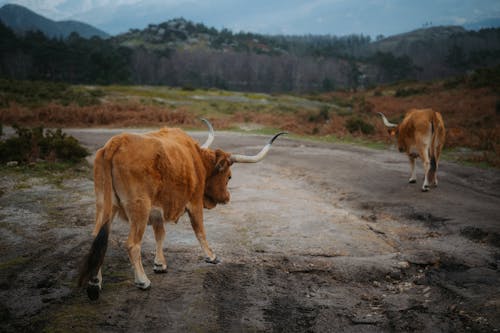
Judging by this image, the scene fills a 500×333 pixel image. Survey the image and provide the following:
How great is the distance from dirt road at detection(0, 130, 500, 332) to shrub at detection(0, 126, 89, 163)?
7.75 feet

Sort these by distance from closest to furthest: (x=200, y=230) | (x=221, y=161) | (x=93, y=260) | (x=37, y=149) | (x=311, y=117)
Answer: (x=93, y=260) < (x=200, y=230) < (x=221, y=161) < (x=37, y=149) < (x=311, y=117)

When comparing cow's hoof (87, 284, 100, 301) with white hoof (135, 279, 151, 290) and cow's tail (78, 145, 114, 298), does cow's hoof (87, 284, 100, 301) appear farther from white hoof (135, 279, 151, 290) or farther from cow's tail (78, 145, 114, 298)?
white hoof (135, 279, 151, 290)

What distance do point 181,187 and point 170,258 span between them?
1.38m

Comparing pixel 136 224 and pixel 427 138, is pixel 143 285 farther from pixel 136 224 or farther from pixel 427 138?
pixel 427 138

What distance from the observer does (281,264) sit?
5.88 meters

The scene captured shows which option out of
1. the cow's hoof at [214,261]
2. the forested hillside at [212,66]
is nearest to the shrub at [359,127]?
the cow's hoof at [214,261]

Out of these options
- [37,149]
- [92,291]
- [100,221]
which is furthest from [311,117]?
[92,291]

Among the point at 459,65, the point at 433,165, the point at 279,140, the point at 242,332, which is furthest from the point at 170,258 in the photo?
the point at 459,65

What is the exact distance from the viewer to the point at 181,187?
5.24m

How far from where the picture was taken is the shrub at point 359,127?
22062 mm

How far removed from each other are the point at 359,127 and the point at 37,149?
15956 mm

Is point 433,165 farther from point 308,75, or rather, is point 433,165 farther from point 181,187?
point 308,75

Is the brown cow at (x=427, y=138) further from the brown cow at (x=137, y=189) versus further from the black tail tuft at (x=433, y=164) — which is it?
the brown cow at (x=137, y=189)

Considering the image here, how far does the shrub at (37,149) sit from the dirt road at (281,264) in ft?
7.75
